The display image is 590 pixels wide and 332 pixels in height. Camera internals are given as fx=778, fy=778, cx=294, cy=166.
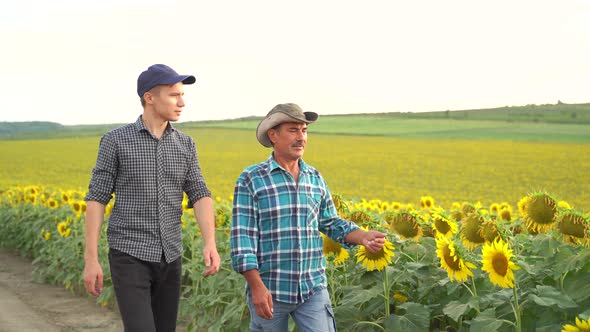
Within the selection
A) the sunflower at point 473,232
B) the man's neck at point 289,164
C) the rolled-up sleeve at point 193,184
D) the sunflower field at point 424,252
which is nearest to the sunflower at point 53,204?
the sunflower field at point 424,252

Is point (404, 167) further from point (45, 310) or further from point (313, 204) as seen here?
point (313, 204)

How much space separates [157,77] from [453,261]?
6.05ft

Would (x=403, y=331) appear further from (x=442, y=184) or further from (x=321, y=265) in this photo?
(x=442, y=184)

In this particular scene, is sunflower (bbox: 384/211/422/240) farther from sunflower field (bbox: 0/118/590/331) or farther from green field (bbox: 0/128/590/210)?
green field (bbox: 0/128/590/210)

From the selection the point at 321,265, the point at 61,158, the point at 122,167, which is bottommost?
the point at 61,158

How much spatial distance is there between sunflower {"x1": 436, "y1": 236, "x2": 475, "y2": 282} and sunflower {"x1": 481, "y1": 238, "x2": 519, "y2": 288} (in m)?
0.20

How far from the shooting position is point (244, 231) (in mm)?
3531

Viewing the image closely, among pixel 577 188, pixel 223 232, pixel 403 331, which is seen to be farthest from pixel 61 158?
pixel 403 331

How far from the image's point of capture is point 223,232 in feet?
22.2

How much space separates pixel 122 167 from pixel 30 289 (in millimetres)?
6822

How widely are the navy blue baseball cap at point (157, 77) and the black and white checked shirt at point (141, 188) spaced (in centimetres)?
21

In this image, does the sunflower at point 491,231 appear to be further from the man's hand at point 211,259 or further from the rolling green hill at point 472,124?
the rolling green hill at point 472,124

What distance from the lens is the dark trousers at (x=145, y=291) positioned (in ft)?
13.4

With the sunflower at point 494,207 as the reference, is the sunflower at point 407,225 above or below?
above
